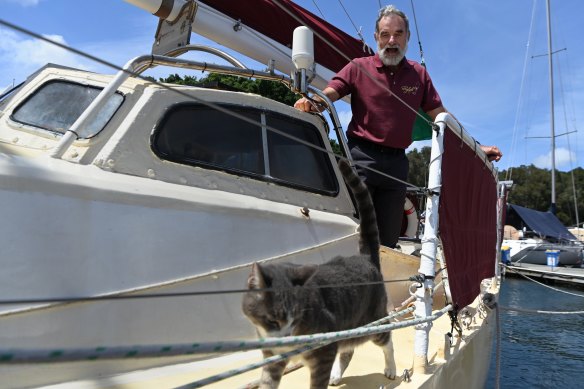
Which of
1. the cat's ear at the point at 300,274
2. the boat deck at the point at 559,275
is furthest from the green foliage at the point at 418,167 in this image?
the cat's ear at the point at 300,274

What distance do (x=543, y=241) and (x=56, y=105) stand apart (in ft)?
95.1

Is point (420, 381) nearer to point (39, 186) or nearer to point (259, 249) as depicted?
point (259, 249)

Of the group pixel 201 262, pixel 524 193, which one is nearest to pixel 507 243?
pixel 201 262

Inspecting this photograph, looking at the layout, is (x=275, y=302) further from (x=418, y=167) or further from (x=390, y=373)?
(x=418, y=167)

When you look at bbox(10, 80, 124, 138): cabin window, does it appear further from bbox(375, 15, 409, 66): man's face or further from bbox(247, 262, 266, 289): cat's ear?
bbox(375, 15, 409, 66): man's face

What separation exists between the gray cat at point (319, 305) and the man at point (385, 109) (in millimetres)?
972

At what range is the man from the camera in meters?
3.42

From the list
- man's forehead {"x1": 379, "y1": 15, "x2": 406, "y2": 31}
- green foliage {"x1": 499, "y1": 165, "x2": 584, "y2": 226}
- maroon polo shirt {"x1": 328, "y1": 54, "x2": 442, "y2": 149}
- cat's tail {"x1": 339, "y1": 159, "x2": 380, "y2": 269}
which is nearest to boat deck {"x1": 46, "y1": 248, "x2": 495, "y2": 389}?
cat's tail {"x1": 339, "y1": 159, "x2": 380, "y2": 269}

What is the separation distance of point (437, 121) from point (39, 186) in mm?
1998

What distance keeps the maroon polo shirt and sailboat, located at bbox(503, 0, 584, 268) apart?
21.4 meters

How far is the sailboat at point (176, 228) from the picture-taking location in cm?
158

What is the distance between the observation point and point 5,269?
1.51 metres

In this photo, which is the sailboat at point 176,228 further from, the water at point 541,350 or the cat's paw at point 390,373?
the water at point 541,350

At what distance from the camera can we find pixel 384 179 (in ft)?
11.5
